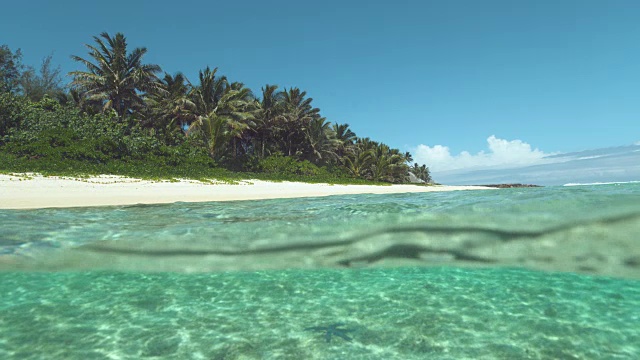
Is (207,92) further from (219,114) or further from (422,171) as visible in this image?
(422,171)

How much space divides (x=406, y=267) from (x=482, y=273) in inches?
44.3

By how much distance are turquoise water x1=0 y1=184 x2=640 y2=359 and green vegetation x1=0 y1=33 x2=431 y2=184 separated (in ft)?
33.0

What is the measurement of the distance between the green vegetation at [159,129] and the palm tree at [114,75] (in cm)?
7

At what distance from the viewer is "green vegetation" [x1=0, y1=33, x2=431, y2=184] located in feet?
59.7

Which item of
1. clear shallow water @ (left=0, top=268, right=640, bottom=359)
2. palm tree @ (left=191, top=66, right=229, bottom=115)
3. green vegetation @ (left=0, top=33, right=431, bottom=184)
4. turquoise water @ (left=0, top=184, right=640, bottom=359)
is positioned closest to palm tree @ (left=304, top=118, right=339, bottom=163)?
green vegetation @ (left=0, top=33, right=431, bottom=184)

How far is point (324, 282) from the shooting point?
5133mm

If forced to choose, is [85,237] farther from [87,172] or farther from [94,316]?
[87,172]

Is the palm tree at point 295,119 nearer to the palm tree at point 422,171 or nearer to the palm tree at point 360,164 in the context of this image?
the palm tree at point 360,164

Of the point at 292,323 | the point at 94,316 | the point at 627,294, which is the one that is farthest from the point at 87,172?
the point at 627,294

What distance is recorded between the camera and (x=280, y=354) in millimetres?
2924

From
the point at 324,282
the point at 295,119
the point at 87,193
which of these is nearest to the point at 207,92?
the point at 295,119

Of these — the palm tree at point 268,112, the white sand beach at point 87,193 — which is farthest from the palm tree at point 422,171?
the white sand beach at point 87,193

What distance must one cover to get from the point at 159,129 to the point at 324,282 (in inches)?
1137

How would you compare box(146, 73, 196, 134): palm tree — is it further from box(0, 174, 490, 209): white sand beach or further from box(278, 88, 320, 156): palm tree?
box(0, 174, 490, 209): white sand beach
